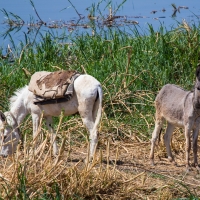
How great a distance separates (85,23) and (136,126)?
9143 mm

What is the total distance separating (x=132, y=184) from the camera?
7684 millimetres

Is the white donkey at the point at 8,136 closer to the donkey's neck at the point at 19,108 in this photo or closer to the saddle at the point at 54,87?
the donkey's neck at the point at 19,108

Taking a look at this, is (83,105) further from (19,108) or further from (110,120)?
(110,120)

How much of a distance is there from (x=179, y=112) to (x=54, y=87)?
162 cm

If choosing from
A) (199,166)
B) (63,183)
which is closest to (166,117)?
(199,166)

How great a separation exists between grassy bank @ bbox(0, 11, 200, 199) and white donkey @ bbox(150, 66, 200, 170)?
427 mm

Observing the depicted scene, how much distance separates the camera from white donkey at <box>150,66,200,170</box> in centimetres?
842

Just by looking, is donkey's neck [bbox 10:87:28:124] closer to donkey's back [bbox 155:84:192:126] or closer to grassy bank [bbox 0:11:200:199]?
grassy bank [bbox 0:11:200:199]

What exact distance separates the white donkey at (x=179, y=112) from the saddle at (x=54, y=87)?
1.14 m

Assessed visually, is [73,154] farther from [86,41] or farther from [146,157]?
[86,41]

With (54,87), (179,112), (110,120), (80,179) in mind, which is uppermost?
(54,87)

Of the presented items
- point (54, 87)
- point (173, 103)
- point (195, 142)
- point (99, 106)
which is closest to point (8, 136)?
point (54, 87)

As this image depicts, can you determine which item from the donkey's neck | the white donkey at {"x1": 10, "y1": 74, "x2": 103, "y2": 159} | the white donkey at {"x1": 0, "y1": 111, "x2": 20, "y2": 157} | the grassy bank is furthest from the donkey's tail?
the donkey's neck

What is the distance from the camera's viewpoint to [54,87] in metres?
9.02
